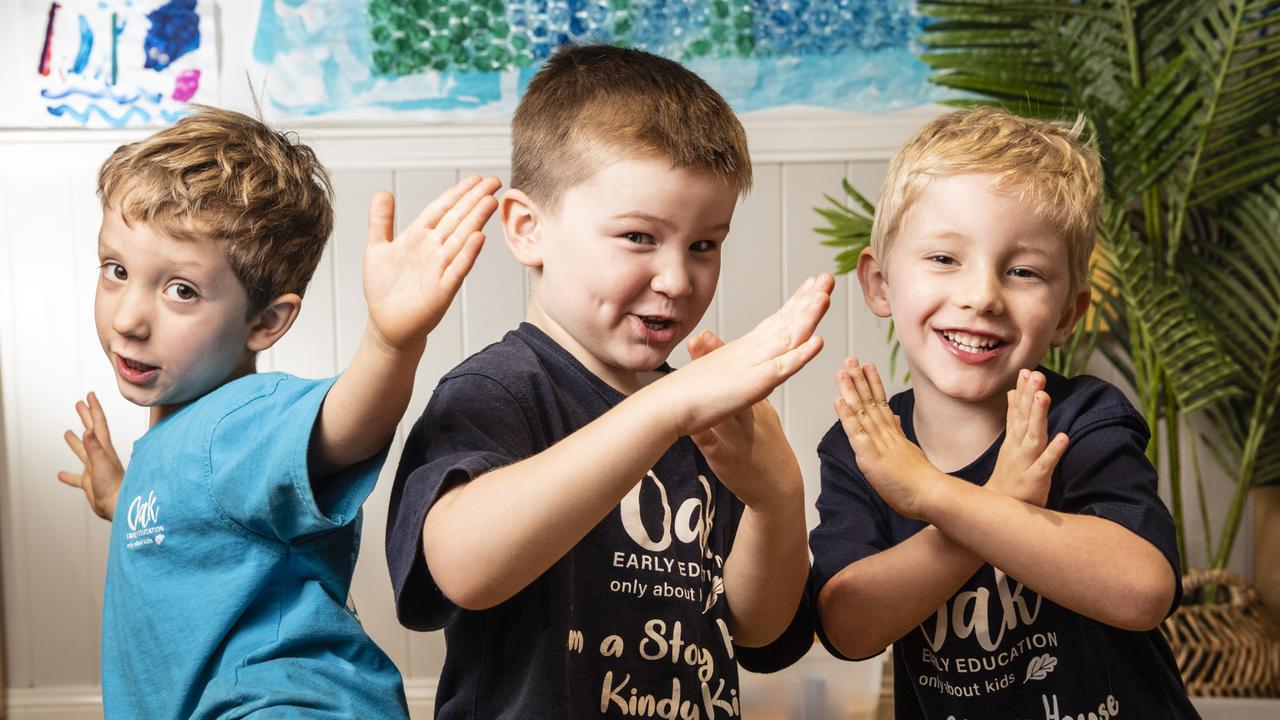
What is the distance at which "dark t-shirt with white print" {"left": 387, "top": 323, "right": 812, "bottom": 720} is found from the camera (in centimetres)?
91

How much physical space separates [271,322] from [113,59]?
1589 mm

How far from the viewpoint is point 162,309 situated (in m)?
1.15

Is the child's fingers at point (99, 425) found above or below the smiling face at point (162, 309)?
below

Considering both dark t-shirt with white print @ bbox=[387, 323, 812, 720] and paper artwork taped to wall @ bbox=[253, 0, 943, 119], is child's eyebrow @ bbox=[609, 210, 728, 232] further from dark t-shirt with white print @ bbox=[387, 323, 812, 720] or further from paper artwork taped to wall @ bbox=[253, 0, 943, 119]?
paper artwork taped to wall @ bbox=[253, 0, 943, 119]

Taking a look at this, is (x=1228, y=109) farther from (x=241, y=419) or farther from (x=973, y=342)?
(x=241, y=419)

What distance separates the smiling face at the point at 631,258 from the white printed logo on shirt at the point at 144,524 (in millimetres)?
431

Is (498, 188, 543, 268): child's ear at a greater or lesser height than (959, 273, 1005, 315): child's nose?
greater

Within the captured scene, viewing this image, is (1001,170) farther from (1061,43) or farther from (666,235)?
(1061,43)

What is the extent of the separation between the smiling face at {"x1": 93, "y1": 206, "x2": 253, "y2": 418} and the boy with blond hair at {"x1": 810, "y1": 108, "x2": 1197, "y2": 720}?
0.64 meters

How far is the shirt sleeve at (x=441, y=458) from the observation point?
860 millimetres

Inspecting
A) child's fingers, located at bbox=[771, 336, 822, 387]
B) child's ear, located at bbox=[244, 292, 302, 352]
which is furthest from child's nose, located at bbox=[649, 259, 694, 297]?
child's ear, located at bbox=[244, 292, 302, 352]

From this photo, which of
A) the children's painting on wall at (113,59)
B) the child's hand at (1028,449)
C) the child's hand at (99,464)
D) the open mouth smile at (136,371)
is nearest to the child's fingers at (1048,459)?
the child's hand at (1028,449)

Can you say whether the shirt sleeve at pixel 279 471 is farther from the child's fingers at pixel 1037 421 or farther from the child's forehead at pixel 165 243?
the child's fingers at pixel 1037 421

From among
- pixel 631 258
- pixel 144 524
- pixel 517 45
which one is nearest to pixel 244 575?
pixel 144 524
